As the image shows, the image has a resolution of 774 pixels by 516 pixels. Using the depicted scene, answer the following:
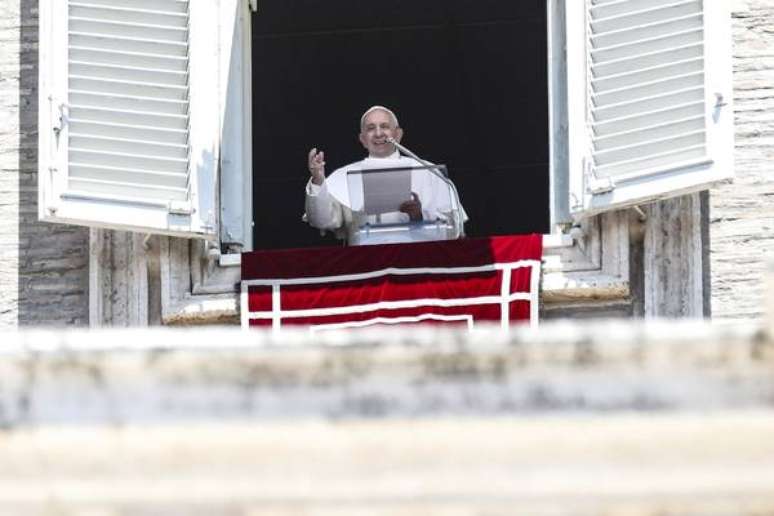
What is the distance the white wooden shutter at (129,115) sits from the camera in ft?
42.5

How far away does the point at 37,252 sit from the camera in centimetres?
1330

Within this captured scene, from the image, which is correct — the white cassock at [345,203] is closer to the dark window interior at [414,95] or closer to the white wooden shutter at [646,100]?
the white wooden shutter at [646,100]

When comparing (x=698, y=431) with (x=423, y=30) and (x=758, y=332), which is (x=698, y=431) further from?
(x=423, y=30)

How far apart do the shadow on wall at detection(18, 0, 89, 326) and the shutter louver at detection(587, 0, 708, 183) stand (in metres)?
1.83

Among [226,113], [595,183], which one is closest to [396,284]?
[595,183]

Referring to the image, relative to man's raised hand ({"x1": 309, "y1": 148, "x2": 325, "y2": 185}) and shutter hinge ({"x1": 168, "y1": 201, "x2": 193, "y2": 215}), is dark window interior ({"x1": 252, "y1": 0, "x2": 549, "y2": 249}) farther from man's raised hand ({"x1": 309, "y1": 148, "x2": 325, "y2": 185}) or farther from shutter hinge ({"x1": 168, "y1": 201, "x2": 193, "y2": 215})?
shutter hinge ({"x1": 168, "y1": 201, "x2": 193, "y2": 215})

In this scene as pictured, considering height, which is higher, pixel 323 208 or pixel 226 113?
pixel 226 113

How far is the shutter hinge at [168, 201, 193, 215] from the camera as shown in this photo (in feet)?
42.6

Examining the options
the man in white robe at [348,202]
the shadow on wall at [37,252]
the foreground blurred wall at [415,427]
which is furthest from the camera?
the man in white robe at [348,202]

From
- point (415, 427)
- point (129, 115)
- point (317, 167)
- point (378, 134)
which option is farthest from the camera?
point (378, 134)

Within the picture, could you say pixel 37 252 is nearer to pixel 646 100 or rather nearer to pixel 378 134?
pixel 378 134

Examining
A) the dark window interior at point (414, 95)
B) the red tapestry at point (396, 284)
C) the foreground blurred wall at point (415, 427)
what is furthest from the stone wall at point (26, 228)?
the foreground blurred wall at point (415, 427)

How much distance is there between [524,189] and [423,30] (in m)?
1.46

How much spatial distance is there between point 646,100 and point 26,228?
2.22 m
